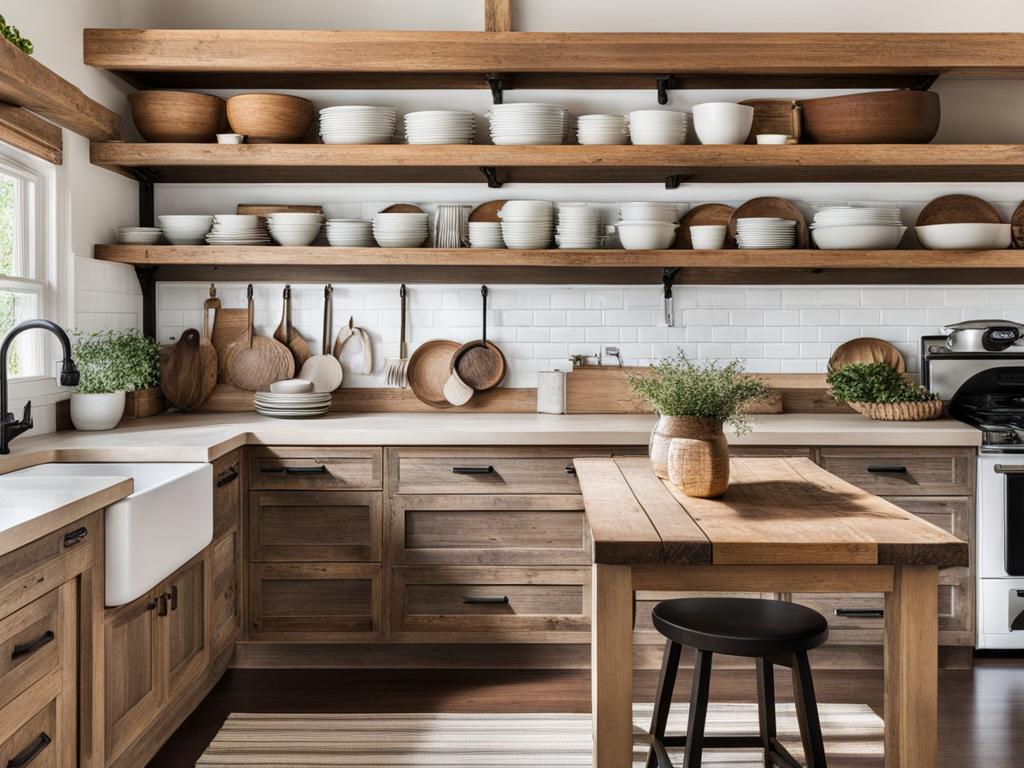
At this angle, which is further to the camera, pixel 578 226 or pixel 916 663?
pixel 578 226

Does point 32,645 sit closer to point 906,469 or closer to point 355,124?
point 355,124

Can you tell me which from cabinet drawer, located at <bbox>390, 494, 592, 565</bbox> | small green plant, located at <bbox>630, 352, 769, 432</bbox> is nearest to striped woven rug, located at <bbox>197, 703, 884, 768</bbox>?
cabinet drawer, located at <bbox>390, 494, 592, 565</bbox>

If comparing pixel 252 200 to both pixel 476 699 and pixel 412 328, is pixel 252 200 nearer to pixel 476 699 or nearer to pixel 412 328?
pixel 412 328

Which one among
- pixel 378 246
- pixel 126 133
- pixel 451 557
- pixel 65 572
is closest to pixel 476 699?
pixel 451 557

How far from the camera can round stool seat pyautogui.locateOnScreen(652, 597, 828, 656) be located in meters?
2.20

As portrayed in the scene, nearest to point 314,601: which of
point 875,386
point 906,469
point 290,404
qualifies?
point 290,404

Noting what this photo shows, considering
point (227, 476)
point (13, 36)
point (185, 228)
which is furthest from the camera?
point (185, 228)

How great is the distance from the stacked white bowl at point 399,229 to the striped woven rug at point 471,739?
78.8 inches

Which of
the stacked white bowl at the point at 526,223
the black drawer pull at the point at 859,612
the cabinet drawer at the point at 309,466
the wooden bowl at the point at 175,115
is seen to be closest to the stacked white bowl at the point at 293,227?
the wooden bowl at the point at 175,115

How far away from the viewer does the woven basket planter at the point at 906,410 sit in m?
4.18

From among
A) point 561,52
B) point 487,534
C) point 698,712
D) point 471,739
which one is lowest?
point 471,739

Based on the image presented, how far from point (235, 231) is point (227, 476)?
122 cm

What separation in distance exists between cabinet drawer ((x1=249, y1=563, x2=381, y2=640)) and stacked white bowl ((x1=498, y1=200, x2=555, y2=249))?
1.53 meters

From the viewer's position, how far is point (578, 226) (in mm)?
4227
